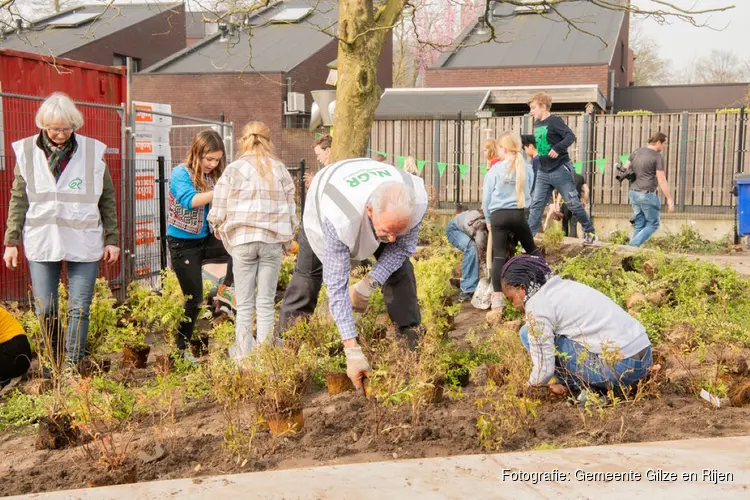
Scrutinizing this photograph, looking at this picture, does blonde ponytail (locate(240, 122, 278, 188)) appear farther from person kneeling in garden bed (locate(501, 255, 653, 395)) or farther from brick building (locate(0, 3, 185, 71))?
brick building (locate(0, 3, 185, 71))

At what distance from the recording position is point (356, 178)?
4152 mm

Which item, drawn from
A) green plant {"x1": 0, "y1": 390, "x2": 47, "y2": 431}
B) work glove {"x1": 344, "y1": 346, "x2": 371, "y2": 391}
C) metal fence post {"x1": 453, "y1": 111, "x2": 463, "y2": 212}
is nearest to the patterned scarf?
green plant {"x1": 0, "y1": 390, "x2": 47, "y2": 431}

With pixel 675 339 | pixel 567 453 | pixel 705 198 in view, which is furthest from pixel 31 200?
pixel 705 198

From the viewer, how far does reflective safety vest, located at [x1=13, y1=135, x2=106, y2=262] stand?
5.28 metres

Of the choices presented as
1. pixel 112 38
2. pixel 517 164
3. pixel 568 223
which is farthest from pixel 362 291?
pixel 112 38

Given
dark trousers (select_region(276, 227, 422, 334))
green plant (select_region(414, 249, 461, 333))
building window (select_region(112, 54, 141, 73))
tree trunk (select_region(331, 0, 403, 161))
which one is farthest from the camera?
building window (select_region(112, 54, 141, 73))

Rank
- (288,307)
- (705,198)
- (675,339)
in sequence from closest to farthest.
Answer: (288,307) → (675,339) → (705,198)

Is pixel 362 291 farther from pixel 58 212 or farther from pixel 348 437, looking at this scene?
pixel 58 212

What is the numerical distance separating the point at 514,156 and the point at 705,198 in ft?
39.0

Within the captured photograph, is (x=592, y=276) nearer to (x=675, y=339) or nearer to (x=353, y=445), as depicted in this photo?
(x=675, y=339)

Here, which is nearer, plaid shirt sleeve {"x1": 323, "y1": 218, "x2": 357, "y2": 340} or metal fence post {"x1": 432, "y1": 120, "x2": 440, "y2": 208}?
plaid shirt sleeve {"x1": 323, "y1": 218, "x2": 357, "y2": 340}

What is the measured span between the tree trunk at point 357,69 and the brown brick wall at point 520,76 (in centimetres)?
2054

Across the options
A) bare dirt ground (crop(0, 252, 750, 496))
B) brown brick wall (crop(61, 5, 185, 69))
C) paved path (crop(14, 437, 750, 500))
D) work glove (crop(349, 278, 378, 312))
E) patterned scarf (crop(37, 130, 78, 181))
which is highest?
brown brick wall (crop(61, 5, 185, 69))

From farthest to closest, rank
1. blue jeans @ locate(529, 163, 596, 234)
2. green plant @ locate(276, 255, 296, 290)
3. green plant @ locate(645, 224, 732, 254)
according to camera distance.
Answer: green plant @ locate(645, 224, 732, 254), blue jeans @ locate(529, 163, 596, 234), green plant @ locate(276, 255, 296, 290)
